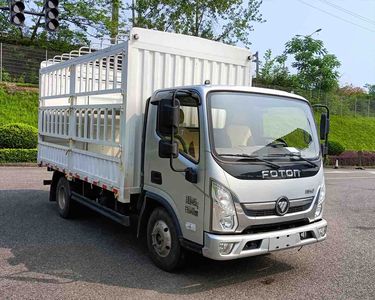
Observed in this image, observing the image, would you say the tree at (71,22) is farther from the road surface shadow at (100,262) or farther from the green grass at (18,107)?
the road surface shadow at (100,262)

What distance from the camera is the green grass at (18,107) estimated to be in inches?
798

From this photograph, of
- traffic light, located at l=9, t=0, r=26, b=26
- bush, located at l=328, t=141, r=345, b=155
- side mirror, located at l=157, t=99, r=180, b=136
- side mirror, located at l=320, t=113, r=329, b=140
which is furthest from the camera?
bush, located at l=328, t=141, r=345, b=155

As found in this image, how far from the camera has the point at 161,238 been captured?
5.20 m

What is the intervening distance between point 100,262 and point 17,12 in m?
11.0

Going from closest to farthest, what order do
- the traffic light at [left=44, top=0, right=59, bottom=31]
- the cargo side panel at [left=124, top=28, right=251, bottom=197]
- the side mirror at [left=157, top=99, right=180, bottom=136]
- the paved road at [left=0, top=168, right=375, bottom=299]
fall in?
1. the side mirror at [left=157, top=99, right=180, bottom=136]
2. the paved road at [left=0, top=168, right=375, bottom=299]
3. the cargo side panel at [left=124, top=28, right=251, bottom=197]
4. the traffic light at [left=44, top=0, right=59, bottom=31]

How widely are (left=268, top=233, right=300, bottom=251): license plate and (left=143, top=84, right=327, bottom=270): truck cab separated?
0.01 m

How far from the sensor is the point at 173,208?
496 cm

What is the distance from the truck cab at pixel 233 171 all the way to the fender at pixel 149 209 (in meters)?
0.02

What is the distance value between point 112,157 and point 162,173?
0.97m

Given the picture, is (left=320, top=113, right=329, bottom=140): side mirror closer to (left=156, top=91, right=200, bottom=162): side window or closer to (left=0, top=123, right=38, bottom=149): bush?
(left=156, top=91, right=200, bottom=162): side window

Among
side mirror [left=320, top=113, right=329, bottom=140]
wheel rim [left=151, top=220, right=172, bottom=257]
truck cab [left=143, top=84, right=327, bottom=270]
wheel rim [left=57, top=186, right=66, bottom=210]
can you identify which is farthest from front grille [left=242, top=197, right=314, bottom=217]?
wheel rim [left=57, top=186, right=66, bottom=210]

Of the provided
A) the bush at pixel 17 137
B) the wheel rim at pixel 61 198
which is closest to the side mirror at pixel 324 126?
the wheel rim at pixel 61 198

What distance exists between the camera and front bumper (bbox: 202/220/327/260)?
441 centimetres

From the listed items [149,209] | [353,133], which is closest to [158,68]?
[149,209]
